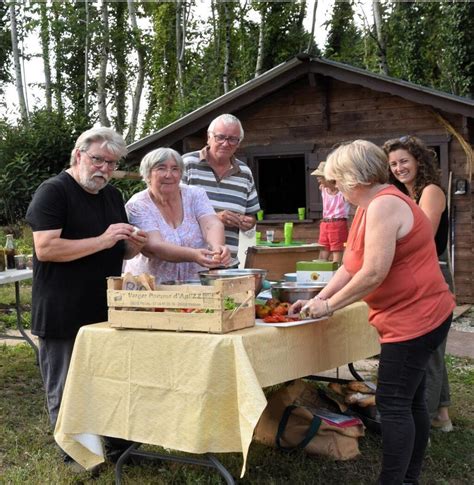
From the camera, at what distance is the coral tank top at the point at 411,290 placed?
2934 mm

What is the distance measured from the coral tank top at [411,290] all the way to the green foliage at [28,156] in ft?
50.8

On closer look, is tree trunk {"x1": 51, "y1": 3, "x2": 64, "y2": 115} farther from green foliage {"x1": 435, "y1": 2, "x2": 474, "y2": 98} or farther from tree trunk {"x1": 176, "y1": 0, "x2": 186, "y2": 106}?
green foliage {"x1": 435, "y1": 2, "x2": 474, "y2": 98}

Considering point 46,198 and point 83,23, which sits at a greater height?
point 83,23

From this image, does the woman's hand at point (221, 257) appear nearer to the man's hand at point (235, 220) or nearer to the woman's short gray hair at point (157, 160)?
the woman's short gray hair at point (157, 160)

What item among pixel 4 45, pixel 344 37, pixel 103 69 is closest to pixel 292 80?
pixel 103 69

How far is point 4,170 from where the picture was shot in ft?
58.6

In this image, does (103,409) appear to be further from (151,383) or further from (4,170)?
(4,170)

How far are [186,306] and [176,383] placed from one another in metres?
0.32

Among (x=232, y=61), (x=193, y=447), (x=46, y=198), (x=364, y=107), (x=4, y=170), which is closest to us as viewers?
(x=193, y=447)

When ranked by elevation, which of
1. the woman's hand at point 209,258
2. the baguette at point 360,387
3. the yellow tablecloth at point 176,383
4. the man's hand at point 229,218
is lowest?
the baguette at point 360,387

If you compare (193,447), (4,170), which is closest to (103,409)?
(193,447)

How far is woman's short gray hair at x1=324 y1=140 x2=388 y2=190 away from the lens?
2.97 meters

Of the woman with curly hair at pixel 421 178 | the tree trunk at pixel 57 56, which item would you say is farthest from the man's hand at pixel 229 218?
the tree trunk at pixel 57 56

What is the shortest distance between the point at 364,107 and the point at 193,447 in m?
7.85
